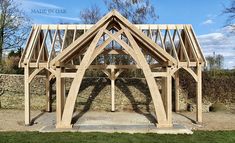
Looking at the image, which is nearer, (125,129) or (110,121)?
(125,129)

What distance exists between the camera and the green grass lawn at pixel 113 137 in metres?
8.73

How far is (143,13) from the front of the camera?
21.6 m

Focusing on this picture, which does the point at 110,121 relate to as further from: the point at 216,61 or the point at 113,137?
the point at 216,61

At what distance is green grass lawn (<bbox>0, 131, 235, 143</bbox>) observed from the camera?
8.73m

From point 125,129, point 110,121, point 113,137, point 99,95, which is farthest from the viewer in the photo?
point 99,95

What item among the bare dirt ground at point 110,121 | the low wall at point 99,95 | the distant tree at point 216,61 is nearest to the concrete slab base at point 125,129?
the bare dirt ground at point 110,121

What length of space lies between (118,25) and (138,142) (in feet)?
14.9

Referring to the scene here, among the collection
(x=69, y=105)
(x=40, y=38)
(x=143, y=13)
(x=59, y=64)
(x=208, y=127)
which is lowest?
(x=208, y=127)

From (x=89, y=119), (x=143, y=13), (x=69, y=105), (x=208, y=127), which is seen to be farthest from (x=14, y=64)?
(x=208, y=127)

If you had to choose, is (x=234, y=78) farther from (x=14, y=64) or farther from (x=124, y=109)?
(x=14, y=64)

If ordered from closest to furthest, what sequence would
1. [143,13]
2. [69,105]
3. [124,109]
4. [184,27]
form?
[69,105]
[184,27]
[124,109]
[143,13]

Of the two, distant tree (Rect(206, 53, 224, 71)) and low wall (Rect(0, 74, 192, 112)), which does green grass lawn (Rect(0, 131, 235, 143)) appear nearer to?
low wall (Rect(0, 74, 192, 112))

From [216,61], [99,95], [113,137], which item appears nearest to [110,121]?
[113,137]

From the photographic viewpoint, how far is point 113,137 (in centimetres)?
918
